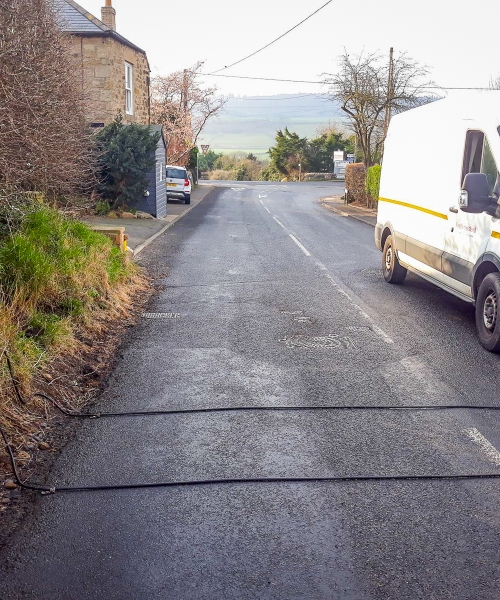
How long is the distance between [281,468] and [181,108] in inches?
1888

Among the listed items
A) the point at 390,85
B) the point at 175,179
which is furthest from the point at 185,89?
the point at 390,85

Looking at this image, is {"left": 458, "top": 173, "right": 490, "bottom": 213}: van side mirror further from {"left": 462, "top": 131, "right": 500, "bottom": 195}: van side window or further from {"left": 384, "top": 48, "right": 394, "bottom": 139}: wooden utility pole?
{"left": 384, "top": 48, "right": 394, "bottom": 139}: wooden utility pole

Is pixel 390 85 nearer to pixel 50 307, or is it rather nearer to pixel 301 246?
pixel 301 246

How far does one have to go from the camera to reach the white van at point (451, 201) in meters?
8.04

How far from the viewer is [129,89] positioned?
27.8 meters

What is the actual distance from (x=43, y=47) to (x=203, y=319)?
14.0 ft

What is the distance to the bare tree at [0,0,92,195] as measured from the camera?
7.68m

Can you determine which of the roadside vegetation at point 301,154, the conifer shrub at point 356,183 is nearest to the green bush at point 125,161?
the conifer shrub at point 356,183

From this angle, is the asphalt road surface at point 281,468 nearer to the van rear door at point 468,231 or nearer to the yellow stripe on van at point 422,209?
the van rear door at point 468,231

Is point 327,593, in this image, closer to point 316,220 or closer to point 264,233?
point 264,233

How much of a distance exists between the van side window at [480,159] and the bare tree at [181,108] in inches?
1487

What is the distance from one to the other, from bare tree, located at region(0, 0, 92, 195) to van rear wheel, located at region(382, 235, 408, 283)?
17.4 feet

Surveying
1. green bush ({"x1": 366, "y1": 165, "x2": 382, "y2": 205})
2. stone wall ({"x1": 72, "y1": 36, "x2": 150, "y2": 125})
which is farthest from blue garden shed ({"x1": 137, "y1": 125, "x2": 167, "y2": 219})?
green bush ({"x1": 366, "y1": 165, "x2": 382, "y2": 205})

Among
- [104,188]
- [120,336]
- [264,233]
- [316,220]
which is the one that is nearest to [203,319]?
[120,336]
